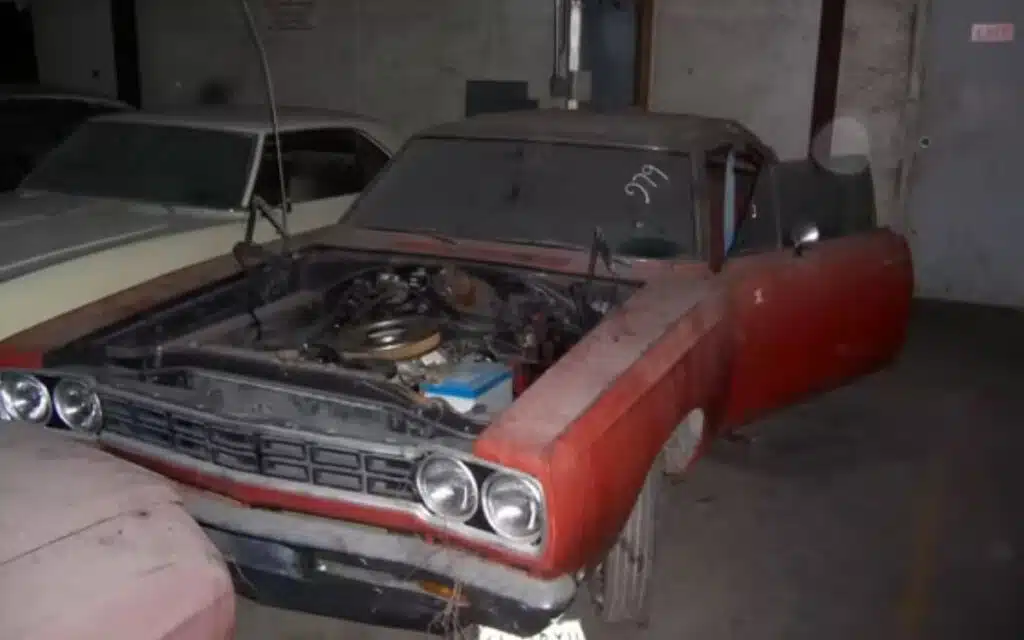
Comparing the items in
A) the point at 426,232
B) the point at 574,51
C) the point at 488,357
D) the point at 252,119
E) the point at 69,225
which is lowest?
the point at 488,357

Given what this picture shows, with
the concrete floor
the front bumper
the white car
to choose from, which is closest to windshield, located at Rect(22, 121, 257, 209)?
the white car

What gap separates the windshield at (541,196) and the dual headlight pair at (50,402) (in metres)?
1.59

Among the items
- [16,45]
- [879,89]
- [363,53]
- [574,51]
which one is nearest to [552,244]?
[574,51]

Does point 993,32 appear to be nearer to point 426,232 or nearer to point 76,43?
point 426,232

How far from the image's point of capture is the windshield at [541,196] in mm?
3857

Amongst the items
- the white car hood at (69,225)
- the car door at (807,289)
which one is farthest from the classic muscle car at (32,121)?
the car door at (807,289)

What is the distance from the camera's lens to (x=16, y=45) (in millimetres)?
10742

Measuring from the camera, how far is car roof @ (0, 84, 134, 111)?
23.1 feet

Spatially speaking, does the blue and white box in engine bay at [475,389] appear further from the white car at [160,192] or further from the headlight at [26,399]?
the white car at [160,192]

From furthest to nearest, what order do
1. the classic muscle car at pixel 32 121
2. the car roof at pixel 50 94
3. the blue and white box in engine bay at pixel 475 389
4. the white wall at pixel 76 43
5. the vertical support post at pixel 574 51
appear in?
the white wall at pixel 76 43, the car roof at pixel 50 94, the classic muscle car at pixel 32 121, the vertical support post at pixel 574 51, the blue and white box in engine bay at pixel 475 389

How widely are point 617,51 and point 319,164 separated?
376cm

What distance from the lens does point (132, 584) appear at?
6.09ft

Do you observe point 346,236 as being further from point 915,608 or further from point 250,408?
point 915,608

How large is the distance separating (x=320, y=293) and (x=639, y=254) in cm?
124
